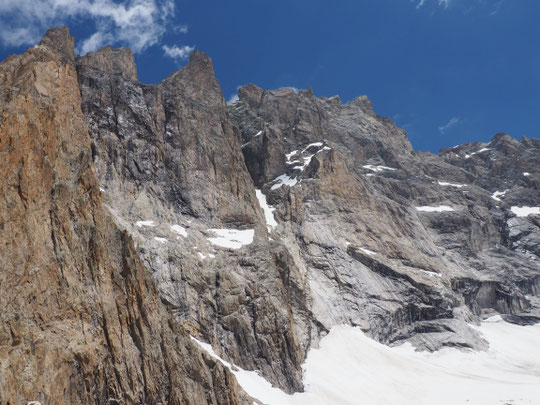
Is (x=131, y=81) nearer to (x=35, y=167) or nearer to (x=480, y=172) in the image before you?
(x=35, y=167)

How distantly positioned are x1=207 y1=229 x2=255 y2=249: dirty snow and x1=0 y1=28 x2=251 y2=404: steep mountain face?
76.5 feet

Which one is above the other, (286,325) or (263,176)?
(263,176)

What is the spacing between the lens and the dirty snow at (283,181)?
95.2 metres

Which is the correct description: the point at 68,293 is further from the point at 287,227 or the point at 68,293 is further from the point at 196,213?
the point at 287,227

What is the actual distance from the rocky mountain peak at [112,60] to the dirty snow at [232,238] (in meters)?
39.2

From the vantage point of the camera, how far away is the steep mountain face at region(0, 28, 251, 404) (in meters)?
22.7

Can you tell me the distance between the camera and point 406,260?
3258 inches

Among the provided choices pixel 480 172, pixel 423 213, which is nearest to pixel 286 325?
pixel 423 213

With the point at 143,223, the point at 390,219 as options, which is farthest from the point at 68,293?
the point at 390,219

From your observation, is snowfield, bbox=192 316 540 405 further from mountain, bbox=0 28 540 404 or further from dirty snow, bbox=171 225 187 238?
dirty snow, bbox=171 225 187 238

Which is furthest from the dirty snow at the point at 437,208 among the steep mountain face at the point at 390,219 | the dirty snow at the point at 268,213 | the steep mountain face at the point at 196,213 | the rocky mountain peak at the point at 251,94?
the rocky mountain peak at the point at 251,94

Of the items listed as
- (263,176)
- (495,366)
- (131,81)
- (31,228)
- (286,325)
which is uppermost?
(131,81)

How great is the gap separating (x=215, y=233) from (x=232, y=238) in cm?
→ 238

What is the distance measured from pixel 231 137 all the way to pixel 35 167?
58.7 meters
